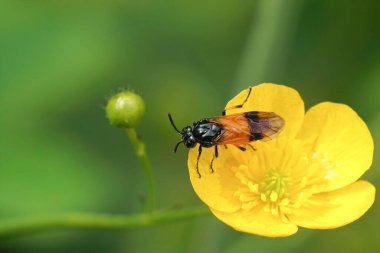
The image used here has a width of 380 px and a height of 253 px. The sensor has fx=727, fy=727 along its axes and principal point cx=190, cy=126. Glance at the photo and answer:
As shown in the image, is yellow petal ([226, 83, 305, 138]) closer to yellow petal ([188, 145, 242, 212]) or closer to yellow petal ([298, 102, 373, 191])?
yellow petal ([298, 102, 373, 191])

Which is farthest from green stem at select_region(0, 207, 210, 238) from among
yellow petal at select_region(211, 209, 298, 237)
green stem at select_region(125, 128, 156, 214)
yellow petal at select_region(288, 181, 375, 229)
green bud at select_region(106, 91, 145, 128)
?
yellow petal at select_region(288, 181, 375, 229)

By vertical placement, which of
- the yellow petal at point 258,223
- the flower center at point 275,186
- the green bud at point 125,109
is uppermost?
the green bud at point 125,109

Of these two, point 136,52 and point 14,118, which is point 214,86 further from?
point 14,118

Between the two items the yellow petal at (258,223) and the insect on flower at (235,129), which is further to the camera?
the insect on flower at (235,129)

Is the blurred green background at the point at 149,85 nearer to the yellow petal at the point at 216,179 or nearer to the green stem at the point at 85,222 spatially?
the green stem at the point at 85,222

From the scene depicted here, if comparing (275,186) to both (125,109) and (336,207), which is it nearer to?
(336,207)

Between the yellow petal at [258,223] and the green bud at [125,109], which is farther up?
the green bud at [125,109]

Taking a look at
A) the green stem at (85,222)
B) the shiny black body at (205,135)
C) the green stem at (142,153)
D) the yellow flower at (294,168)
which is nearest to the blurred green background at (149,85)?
the green stem at (85,222)
